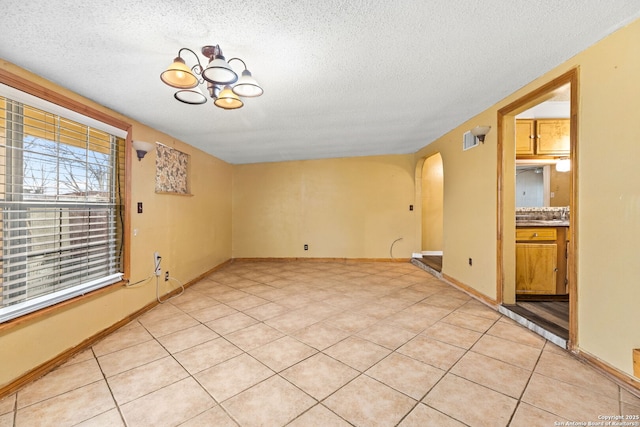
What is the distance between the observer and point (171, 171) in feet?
11.9

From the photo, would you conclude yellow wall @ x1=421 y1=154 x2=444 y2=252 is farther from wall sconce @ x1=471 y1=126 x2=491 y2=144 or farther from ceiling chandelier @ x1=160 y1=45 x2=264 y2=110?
ceiling chandelier @ x1=160 y1=45 x2=264 y2=110

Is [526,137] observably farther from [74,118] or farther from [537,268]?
[74,118]

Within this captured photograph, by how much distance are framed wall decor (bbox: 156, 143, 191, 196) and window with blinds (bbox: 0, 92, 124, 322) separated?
0.69 m

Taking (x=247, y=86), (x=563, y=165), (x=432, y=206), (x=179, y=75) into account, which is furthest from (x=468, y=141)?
(x=179, y=75)

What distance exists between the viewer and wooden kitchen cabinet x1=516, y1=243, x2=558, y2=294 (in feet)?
9.55

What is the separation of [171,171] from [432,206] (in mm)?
5030

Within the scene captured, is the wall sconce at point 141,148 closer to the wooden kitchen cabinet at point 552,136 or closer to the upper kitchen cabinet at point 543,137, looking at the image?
the upper kitchen cabinet at point 543,137

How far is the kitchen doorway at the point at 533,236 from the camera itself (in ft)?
7.93

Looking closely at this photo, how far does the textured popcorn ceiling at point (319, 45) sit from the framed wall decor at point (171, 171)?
696mm

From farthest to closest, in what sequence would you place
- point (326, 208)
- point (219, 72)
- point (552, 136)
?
point (326, 208) → point (552, 136) → point (219, 72)

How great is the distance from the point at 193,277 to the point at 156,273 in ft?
3.14

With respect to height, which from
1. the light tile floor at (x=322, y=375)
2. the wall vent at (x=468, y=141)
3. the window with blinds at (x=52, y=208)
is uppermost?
the wall vent at (x=468, y=141)

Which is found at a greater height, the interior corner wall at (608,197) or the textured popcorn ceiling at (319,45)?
the textured popcorn ceiling at (319,45)

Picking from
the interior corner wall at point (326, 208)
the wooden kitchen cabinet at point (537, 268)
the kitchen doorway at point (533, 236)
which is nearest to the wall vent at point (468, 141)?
the kitchen doorway at point (533, 236)
